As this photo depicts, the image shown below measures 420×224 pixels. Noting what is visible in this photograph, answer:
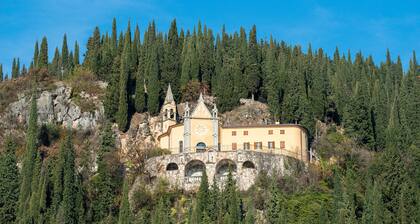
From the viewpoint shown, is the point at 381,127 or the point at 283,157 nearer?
the point at 283,157

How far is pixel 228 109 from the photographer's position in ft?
260

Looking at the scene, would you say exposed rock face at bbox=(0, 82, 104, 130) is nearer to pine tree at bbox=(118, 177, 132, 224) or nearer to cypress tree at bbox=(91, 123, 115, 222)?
cypress tree at bbox=(91, 123, 115, 222)

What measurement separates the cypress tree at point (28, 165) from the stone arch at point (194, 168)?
13.5 m

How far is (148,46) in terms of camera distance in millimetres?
87188

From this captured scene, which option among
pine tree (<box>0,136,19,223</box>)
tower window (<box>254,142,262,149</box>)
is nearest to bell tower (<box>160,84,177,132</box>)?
tower window (<box>254,142,262,149</box>)

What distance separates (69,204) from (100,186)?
146 inches

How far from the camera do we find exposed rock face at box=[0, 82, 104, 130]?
77.4 m

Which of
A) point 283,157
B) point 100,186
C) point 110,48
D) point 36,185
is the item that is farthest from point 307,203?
point 110,48

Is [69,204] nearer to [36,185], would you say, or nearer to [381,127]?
[36,185]

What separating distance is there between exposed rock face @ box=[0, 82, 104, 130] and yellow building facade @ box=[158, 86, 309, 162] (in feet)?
35.8

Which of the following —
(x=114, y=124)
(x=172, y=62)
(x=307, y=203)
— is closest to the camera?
(x=307, y=203)

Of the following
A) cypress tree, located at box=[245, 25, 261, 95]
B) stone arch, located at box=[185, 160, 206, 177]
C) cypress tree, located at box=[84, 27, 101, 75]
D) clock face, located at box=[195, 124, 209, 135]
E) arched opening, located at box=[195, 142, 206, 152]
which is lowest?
stone arch, located at box=[185, 160, 206, 177]

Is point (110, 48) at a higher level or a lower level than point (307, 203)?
Result: higher

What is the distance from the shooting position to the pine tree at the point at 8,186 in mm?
63906
